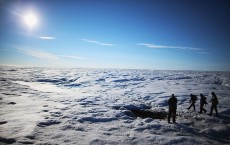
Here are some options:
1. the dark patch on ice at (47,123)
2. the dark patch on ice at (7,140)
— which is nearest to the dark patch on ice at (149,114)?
the dark patch on ice at (47,123)

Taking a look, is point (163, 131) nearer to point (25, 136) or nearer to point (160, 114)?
point (160, 114)

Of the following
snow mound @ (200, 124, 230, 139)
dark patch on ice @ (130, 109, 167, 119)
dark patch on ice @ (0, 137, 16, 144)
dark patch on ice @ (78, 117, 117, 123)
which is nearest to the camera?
dark patch on ice @ (0, 137, 16, 144)

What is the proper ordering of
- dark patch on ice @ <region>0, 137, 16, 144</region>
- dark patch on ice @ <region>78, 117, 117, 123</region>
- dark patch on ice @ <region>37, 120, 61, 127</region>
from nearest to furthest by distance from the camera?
dark patch on ice @ <region>0, 137, 16, 144</region>, dark patch on ice @ <region>37, 120, 61, 127</region>, dark patch on ice @ <region>78, 117, 117, 123</region>

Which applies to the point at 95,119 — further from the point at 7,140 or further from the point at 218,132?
the point at 218,132

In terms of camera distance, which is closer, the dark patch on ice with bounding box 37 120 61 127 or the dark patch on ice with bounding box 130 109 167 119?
the dark patch on ice with bounding box 37 120 61 127

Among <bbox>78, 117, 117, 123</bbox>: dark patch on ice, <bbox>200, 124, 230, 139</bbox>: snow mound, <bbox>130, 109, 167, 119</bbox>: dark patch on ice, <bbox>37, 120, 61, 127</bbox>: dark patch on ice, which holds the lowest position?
<bbox>130, 109, 167, 119</bbox>: dark patch on ice

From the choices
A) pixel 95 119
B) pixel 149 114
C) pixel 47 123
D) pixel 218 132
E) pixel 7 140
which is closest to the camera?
pixel 7 140

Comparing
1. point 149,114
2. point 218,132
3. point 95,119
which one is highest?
point 218,132

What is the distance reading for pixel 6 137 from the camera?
7.68 m

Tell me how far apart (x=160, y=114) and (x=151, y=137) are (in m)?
5.98

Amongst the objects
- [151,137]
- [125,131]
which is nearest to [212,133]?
[151,137]

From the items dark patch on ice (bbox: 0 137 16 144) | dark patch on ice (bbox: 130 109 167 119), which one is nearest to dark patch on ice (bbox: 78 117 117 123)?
dark patch on ice (bbox: 130 109 167 119)

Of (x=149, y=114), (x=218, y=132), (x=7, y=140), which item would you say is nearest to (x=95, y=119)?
(x=149, y=114)

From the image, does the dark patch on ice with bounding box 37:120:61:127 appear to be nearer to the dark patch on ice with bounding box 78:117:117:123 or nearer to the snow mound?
the dark patch on ice with bounding box 78:117:117:123
